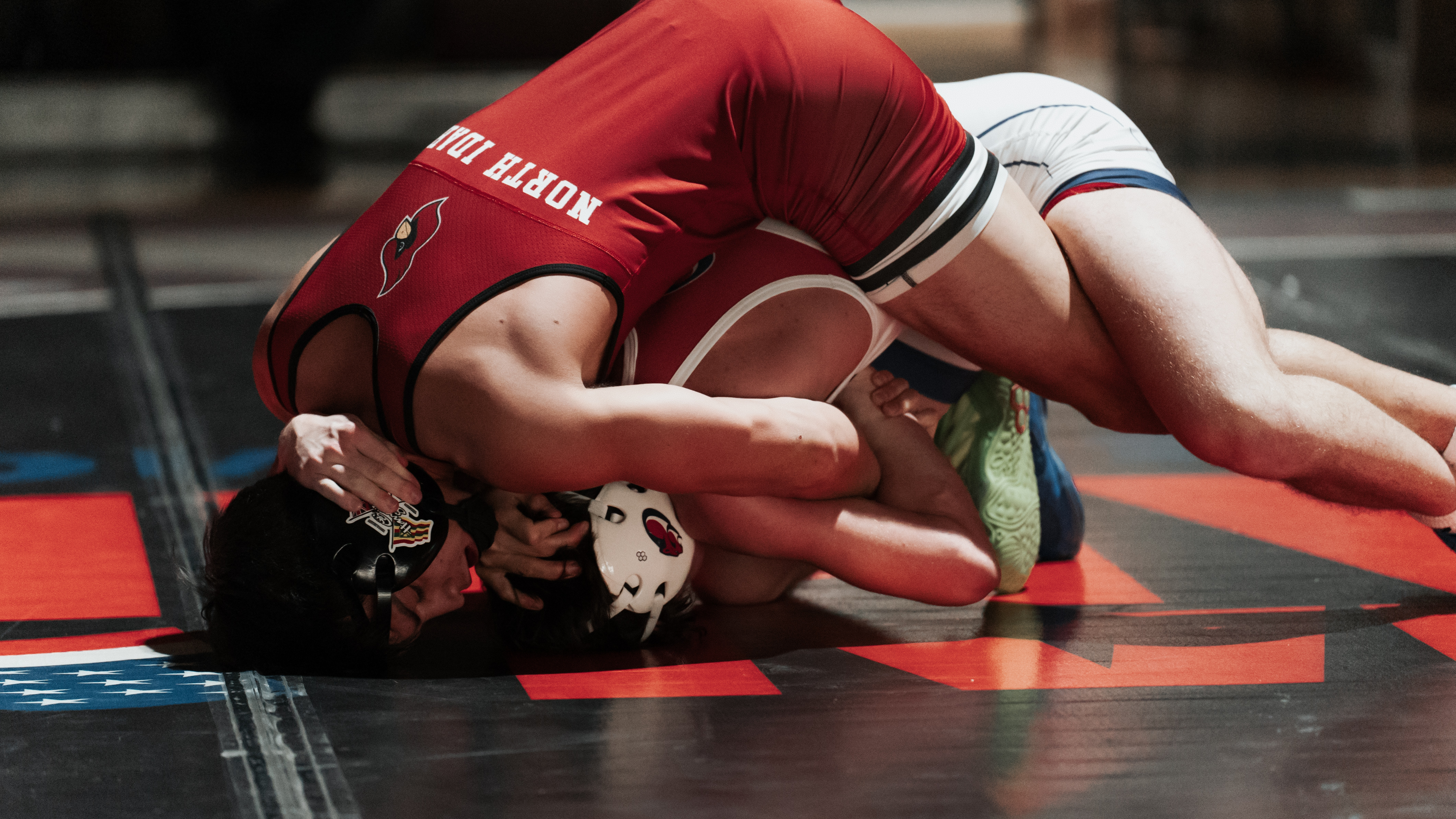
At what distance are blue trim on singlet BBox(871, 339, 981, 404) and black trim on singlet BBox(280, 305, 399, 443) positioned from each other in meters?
0.88

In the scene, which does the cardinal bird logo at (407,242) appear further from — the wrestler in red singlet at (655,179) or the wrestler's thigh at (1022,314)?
the wrestler's thigh at (1022,314)

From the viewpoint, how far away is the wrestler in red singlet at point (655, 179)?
6.79ft

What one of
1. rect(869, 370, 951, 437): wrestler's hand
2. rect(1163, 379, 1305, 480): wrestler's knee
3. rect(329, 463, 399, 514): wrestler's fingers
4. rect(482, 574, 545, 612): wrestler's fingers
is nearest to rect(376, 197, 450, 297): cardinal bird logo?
rect(329, 463, 399, 514): wrestler's fingers

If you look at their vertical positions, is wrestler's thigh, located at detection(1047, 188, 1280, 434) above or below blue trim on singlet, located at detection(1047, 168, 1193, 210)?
below

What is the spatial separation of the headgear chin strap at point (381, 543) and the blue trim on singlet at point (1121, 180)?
1162mm

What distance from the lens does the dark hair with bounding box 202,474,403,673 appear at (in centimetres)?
204

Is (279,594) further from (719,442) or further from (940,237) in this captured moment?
(940,237)

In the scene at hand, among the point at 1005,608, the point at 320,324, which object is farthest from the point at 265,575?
the point at 1005,608

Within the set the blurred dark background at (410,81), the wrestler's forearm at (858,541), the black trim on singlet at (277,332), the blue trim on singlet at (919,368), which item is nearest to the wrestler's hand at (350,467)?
the black trim on singlet at (277,332)

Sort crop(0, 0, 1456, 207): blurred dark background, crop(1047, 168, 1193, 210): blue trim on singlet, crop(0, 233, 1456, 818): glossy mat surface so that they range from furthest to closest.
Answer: crop(0, 0, 1456, 207): blurred dark background → crop(1047, 168, 1193, 210): blue trim on singlet → crop(0, 233, 1456, 818): glossy mat surface

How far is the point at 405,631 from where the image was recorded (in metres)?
2.15

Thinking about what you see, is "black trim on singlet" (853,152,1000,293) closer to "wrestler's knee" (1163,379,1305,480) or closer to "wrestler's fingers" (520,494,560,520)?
"wrestler's knee" (1163,379,1305,480)

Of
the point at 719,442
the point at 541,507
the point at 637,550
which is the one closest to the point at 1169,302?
the point at 719,442

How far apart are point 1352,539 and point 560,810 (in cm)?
177
